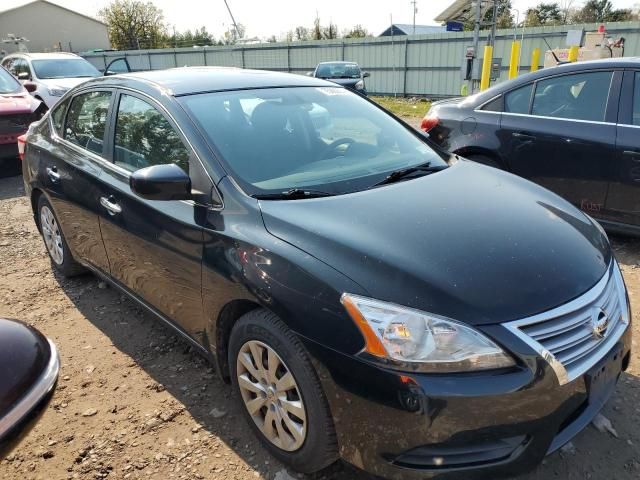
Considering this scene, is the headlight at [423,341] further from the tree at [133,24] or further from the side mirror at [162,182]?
the tree at [133,24]

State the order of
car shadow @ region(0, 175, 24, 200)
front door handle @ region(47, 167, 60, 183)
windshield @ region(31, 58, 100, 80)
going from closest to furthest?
front door handle @ region(47, 167, 60, 183)
car shadow @ region(0, 175, 24, 200)
windshield @ region(31, 58, 100, 80)

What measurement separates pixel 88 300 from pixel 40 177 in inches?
40.3

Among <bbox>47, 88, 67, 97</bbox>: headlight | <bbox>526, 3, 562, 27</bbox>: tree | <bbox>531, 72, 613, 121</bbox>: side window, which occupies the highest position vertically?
<bbox>526, 3, 562, 27</bbox>: tree

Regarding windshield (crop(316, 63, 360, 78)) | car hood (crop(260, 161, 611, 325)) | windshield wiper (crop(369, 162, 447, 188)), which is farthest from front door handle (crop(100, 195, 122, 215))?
windshield (crop(316, 63, 360, 78))

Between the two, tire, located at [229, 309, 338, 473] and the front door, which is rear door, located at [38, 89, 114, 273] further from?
tire, located at [229, 309, 338, 473]

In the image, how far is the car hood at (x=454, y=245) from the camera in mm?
1859

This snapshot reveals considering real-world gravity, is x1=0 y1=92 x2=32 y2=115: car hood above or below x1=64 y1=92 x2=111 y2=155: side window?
below

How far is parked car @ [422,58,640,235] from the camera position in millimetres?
4258

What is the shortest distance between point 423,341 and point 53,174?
3171mm

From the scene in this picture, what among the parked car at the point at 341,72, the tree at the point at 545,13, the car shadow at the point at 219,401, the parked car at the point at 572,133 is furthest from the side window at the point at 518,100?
the tree at the point at 545,13

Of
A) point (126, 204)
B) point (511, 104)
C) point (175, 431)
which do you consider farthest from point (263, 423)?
point (511, 104)

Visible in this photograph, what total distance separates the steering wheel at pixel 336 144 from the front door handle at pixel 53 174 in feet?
6.81

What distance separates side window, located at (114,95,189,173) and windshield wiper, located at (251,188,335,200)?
0.48 m

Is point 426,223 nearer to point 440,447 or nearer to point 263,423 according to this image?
point 440,447
